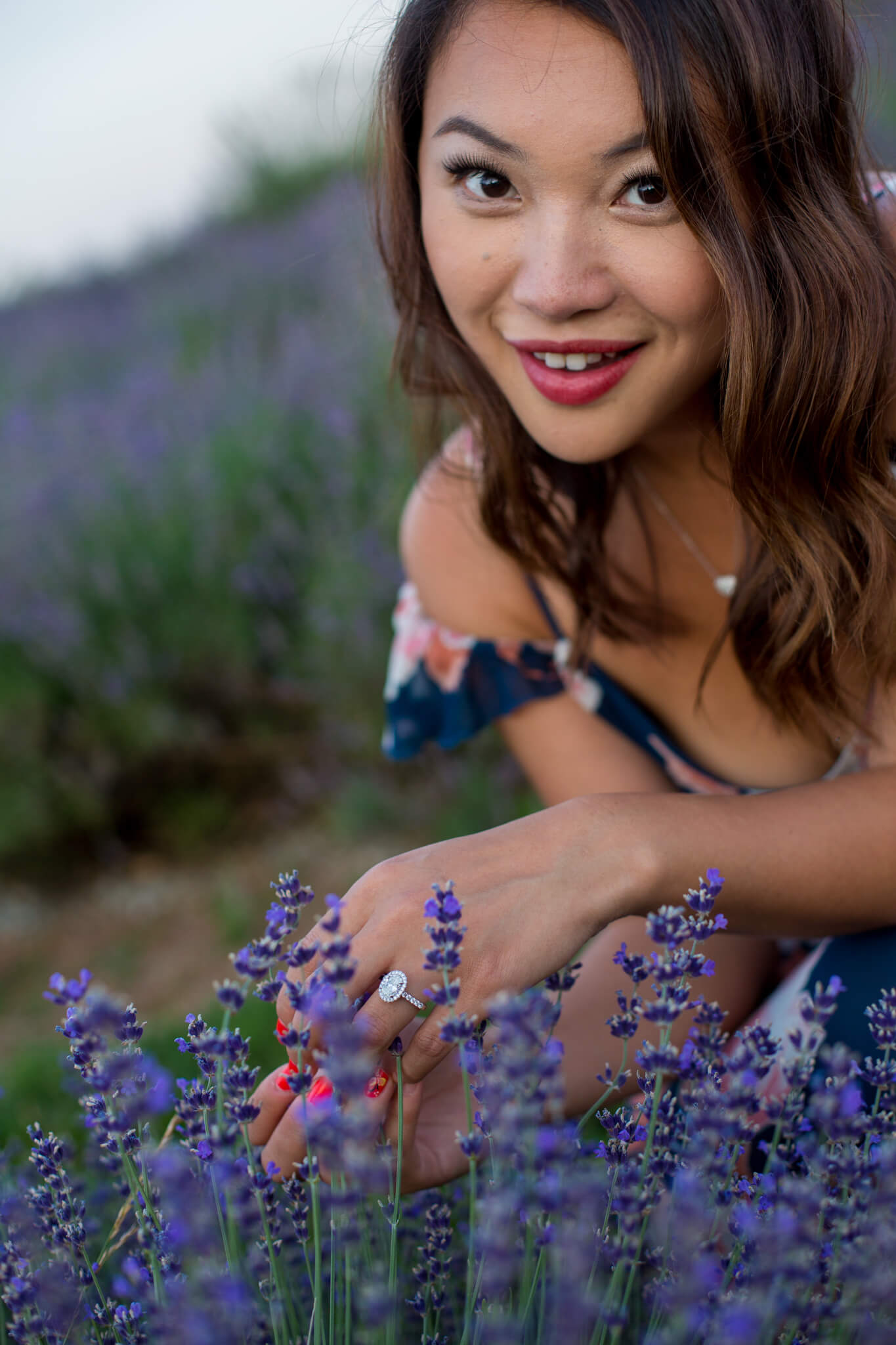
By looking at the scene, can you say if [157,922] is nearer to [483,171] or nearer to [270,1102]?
[270,1102]

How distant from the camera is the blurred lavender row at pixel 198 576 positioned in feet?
12.1

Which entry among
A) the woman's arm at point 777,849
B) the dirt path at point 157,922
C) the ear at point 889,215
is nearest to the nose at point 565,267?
the ear at point 889,215

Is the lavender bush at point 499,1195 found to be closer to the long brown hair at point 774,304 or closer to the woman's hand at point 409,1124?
the woman's hand at point 409,1124

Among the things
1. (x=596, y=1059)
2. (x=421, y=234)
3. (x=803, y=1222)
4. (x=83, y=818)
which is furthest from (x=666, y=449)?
(x=83, y=818)

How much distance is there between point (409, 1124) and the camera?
1147 millimetres

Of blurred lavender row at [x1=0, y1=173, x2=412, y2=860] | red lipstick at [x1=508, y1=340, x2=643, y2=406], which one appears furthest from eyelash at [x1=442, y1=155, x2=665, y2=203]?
blurred lavender row at [x1=0, y1=173, x2=412, y2=860]

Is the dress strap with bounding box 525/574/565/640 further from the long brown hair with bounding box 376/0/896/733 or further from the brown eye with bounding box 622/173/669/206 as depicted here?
the brown eye with bounding box 622/173/669/206

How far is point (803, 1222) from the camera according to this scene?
77cm

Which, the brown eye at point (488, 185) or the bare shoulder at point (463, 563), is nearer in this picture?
the brown eye at point (488, 185)

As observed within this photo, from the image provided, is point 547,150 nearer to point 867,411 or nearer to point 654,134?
point 654,134

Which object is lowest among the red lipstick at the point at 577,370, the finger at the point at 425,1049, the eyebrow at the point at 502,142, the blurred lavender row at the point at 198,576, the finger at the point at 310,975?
the blurred lavender row at the point at 198,576

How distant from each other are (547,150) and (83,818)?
125 inches

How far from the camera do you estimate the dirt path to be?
133 inches

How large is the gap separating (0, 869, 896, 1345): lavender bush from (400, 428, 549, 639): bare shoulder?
1.10 metres
